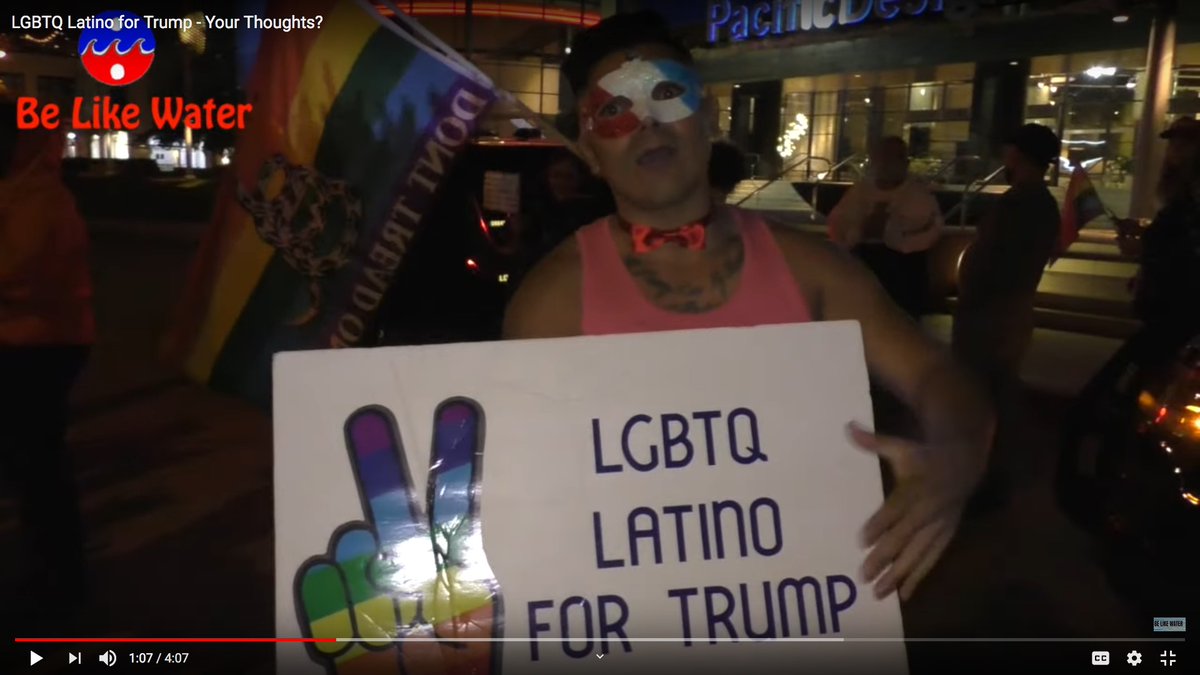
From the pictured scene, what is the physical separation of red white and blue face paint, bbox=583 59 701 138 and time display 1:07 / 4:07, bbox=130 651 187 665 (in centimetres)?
120

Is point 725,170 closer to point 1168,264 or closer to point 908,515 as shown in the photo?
point 908,515

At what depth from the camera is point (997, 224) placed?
83.2 inches

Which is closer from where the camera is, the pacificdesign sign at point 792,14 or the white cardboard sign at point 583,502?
the white cardboard sign at point 583,502

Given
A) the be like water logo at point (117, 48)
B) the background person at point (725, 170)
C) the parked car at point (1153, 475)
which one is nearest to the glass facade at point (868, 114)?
the background person at point (725, 170)

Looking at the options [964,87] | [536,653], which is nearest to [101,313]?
[536,653]

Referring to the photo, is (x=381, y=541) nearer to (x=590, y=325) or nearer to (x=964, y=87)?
(x=590, y=325)

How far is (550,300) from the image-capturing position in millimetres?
1582

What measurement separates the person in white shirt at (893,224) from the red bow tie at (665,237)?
259mm

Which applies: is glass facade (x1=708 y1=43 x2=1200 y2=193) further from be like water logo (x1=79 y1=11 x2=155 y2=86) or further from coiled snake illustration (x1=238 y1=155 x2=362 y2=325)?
be like water logo (x1=79 y1=11 x2=155 y2=86)

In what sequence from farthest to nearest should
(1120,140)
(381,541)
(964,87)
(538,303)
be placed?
(1120,140)
(964,87)
(538,303)
(381,541)

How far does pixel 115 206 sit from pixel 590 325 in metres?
0.85

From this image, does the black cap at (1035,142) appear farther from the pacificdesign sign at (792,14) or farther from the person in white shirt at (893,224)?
the pacificdesign sign at (792,14)

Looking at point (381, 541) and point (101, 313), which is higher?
point (101, 313)

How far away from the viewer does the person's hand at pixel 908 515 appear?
61.6 inches
